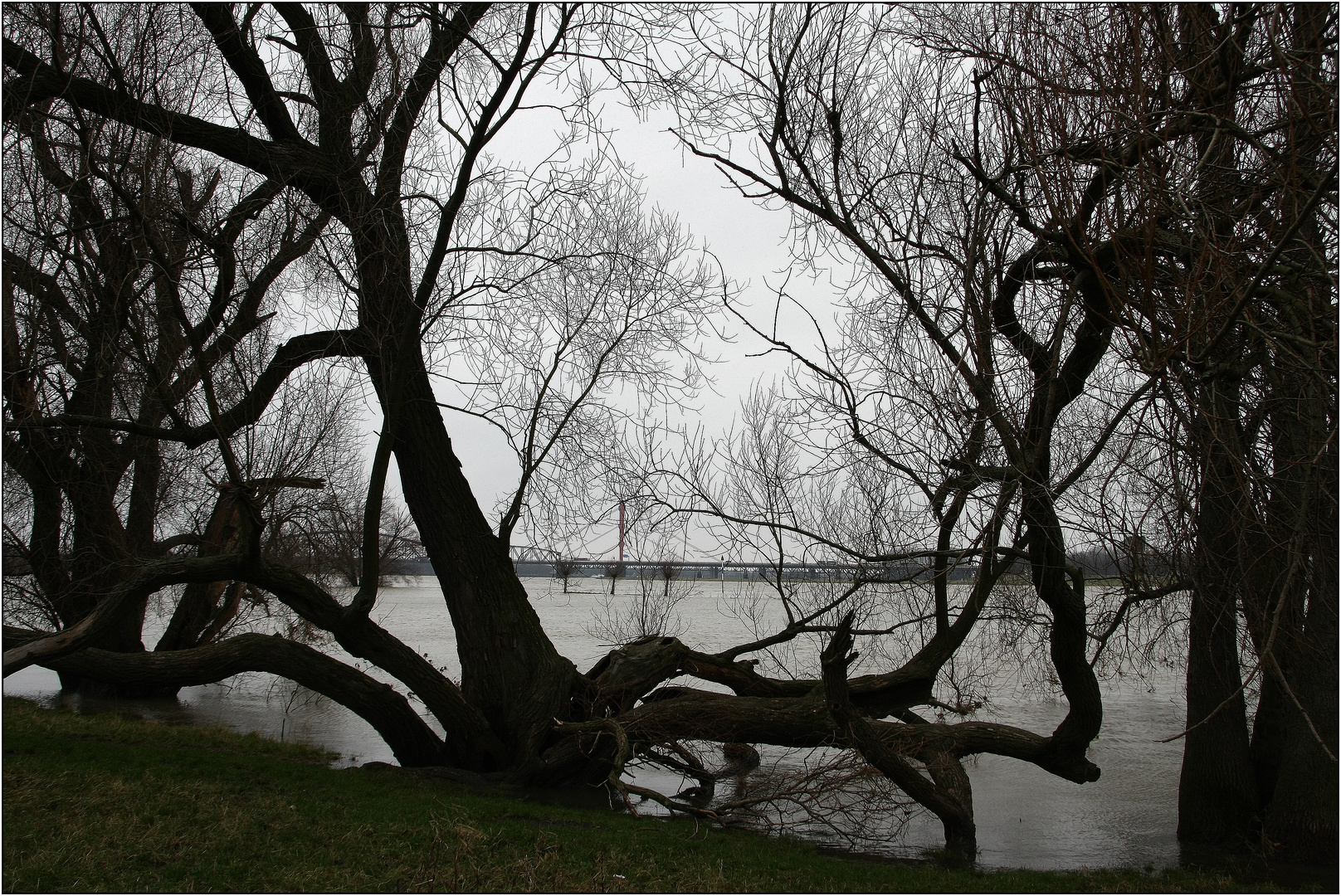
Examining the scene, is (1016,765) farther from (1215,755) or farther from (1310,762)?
(1310,762)

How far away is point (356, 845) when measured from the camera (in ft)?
→ 21.0

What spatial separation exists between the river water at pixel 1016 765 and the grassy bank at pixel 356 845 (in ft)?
4.25

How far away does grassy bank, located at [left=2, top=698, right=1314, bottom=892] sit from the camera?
5.70 m

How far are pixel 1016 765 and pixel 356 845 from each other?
9.98 meters

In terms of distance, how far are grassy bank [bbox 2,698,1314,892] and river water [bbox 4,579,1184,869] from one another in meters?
1.30

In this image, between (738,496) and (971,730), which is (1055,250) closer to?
(738,496)

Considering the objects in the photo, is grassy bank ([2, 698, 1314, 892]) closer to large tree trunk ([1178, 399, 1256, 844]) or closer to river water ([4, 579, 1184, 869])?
river water ([4, 579, 1184, 869])

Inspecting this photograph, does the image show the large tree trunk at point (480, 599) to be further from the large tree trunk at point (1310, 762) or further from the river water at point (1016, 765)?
the large tree trunk at point (1310, 762)

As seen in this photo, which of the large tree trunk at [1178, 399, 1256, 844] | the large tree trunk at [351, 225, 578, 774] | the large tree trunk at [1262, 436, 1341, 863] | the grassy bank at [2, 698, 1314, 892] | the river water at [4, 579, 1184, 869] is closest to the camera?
the grassy bank at [2, 698, 1314, 892]

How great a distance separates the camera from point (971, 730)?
9.42 metres

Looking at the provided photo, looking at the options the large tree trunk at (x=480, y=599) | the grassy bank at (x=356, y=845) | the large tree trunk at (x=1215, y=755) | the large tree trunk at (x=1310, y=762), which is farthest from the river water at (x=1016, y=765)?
the large tree trunk at (x=480, y=599)

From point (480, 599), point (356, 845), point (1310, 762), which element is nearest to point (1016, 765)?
point (1310, 762)

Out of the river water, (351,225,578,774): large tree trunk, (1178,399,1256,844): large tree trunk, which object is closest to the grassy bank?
(351,225,578,774): large tree trunk

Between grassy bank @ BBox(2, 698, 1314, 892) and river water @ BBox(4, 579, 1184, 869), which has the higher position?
grassy bank @ BBox(2, 698, 1314, 892)
